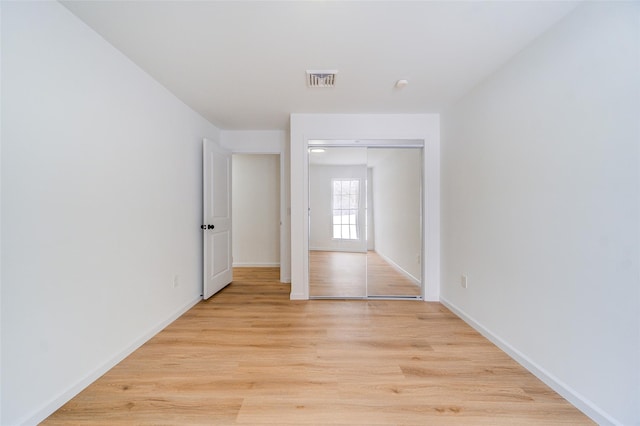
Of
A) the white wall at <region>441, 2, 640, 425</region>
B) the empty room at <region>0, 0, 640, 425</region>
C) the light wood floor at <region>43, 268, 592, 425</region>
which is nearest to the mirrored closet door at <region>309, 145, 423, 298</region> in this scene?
the empty room at <region>0, 0, 640, 425</region>

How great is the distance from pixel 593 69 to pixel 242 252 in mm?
5155

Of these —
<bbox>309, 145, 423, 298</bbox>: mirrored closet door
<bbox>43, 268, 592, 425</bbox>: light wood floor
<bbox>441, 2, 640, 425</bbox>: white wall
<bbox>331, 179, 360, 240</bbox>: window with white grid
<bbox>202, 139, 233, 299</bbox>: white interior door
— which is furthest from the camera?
<bbox>331, 179, 360, 240</bbox>: window with white grid

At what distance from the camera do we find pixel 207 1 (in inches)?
58.9

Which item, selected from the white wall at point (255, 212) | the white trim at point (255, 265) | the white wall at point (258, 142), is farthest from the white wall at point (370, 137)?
the white trim at point (255, 265)

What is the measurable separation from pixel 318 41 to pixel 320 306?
2.60 meters

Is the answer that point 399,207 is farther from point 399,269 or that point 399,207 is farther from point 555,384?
point 555,384

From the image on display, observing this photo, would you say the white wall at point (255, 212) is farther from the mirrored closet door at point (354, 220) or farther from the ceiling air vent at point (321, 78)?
the ceiling air vent at point (321, 78)

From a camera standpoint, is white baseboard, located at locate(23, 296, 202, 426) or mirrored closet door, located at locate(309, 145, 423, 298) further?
mirrored closet door, located at locate(309, 145, 423, 298)

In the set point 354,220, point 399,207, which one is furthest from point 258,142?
point 399,207

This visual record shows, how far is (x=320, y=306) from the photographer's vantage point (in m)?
3.09

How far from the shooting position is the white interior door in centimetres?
326

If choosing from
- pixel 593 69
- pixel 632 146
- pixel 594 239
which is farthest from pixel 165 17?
pixel 594 239

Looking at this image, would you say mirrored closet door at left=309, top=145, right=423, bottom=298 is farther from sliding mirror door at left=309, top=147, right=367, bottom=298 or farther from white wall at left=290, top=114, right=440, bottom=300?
white wall at left=290, top=114, right=440, bottom=300

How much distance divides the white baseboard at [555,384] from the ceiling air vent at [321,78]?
2584 mm
